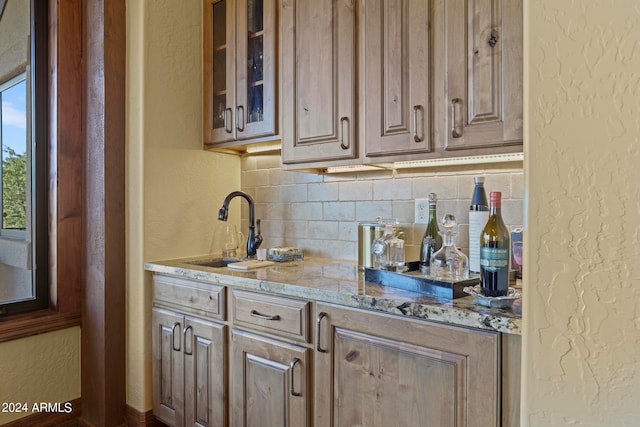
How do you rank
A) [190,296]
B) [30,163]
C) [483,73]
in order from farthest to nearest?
[30,163] → [190,296] → [483,73]

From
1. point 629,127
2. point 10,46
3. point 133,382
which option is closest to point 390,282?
point 629,127

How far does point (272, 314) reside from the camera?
150 centimetres

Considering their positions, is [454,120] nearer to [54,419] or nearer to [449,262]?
[449,262]

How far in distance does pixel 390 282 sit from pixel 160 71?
1613 mm

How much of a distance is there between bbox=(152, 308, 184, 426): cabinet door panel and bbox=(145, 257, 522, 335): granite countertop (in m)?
0.24

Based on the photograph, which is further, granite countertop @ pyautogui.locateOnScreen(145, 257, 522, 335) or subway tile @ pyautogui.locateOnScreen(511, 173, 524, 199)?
subway tile @ pyautogui.locateOnScreen(511, 173, 524, 199)

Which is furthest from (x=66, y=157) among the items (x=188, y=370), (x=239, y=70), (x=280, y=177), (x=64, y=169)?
(x=188, y=370)

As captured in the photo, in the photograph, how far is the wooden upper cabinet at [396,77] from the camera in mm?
1431

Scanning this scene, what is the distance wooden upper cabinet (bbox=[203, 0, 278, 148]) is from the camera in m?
1.92

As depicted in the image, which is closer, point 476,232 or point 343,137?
point 476,232

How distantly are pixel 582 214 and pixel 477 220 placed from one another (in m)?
0.56

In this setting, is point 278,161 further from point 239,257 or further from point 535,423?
point 535,423

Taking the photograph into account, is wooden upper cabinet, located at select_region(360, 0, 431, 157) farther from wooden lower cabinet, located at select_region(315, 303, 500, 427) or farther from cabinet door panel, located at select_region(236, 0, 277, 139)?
wooden lower cabinet, located at select_region(315, 303, 500, 427)

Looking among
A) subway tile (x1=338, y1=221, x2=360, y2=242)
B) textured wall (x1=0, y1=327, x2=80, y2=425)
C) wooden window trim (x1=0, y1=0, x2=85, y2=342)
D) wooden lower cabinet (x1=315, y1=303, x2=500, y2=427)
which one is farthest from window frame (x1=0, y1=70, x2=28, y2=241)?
wooden lower cabinet (x1=315, y1=303, x2=500, y2=427)
